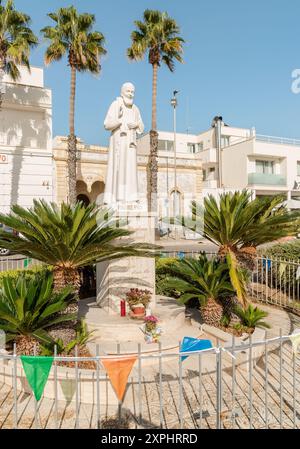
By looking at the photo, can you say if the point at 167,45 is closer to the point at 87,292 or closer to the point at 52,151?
the point at 52,151

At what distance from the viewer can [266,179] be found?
32.3 meters

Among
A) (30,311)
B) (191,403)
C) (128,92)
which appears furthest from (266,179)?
(30,311)

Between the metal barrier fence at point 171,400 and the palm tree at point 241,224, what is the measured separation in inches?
84.7

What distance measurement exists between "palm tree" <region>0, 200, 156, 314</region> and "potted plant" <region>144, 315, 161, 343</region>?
4.02ft

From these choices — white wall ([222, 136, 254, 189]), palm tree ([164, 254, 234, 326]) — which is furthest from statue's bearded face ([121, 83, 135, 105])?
white wall ([222, 136, 254, 189])

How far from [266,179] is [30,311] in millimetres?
30953

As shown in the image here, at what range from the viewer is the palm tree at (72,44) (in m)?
19.4

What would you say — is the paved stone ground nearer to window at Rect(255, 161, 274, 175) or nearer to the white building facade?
the white building facade

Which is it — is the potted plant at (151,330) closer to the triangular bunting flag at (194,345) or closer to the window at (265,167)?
the triangular bunting flag at (194,345)

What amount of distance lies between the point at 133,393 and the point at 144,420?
53 centimetres

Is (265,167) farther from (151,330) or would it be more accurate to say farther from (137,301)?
(151,330)

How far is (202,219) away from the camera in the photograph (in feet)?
22.6

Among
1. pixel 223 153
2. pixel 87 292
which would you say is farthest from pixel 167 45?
pixel 87 292

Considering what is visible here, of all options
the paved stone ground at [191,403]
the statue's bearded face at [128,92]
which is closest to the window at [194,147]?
the statue's bearded face at [128,92]
